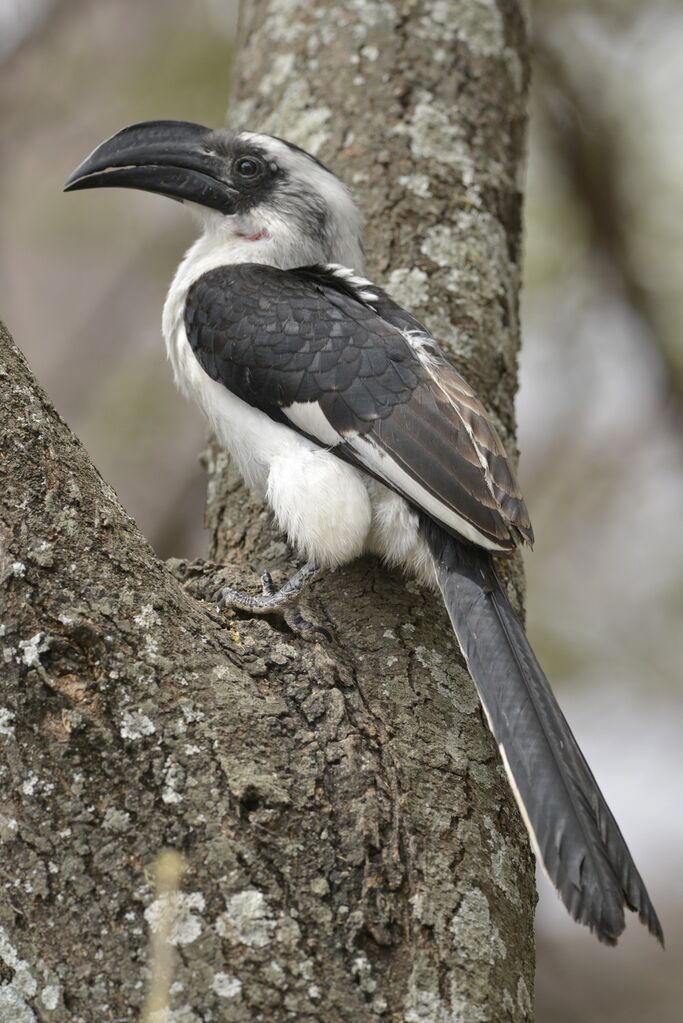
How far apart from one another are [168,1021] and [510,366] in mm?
2188

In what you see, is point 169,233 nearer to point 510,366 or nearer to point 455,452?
point 510,366

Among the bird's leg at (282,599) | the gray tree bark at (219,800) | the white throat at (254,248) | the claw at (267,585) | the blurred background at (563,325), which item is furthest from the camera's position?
the blurred background at (563,325)

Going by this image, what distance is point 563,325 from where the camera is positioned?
6.05m

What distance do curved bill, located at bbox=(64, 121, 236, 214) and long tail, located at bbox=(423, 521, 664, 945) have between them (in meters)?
1.57

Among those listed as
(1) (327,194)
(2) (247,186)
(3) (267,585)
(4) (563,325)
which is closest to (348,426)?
(3) (267,585)

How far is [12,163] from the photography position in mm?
6789

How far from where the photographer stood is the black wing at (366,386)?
277 cm

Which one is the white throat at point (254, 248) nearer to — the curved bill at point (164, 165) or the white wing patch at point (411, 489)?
the curved bill at point (164, 165)

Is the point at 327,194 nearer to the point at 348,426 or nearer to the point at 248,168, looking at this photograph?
the point at 248,168

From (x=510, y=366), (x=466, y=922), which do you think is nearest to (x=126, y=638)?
(x=466, y=922)

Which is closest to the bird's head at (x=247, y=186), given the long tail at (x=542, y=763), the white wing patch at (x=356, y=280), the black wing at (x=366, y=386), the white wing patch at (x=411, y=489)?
the white wing patch at (x=356, y=280)

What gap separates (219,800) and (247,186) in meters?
2.29

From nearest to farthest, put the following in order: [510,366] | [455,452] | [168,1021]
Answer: [168,1021]
[455,452]
[510,366]

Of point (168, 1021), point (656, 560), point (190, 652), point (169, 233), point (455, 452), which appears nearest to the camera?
point (168, 1021)
